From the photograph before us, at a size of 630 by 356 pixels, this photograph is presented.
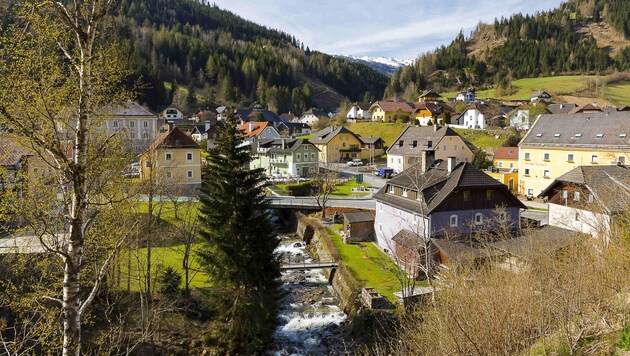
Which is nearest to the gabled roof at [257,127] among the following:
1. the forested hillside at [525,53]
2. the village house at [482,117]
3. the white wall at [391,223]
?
the village house at [482,117]

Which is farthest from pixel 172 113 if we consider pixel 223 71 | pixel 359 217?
pixel 359 217

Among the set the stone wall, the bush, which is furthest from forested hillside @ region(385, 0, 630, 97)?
the bush

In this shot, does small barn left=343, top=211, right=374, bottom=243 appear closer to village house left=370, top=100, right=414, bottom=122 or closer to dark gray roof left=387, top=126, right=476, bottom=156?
dark gray roof left=387, top=126, right=476, bottom=156

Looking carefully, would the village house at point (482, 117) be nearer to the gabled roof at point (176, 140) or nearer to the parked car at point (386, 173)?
the parked car at point (386, 173)

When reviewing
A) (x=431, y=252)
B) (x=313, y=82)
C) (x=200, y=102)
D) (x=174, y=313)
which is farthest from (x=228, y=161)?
(x=313, y=82)

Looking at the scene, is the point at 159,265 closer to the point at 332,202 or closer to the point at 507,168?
the point at 332,202
